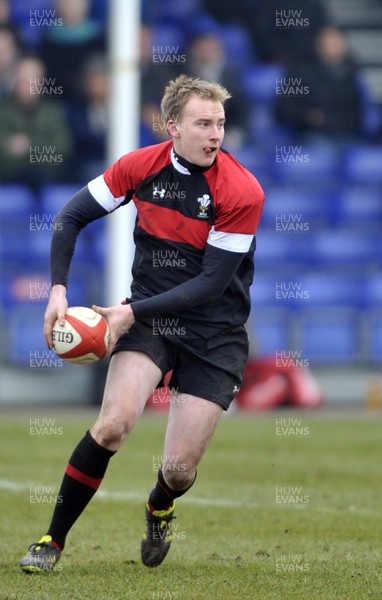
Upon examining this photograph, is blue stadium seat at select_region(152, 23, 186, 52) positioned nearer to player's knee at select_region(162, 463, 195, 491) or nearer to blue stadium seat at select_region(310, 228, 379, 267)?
blue stadium seat at select_region(310, 228, 379, 267)

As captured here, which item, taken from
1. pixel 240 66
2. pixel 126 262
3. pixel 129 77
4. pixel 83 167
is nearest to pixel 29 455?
pixel 126 262

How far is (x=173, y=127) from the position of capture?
5445 mm

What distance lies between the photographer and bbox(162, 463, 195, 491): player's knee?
17.9 feet

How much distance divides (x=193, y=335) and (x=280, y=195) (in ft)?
35.3

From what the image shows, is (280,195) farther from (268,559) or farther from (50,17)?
(268,559)

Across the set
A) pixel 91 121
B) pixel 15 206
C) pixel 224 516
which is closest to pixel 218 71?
pixel 91 121

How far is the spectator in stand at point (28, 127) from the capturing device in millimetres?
14766

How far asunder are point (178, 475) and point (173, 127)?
1583mm

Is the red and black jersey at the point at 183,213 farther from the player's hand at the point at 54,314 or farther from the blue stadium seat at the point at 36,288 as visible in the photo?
the blue stadium seat at the point at 36,288

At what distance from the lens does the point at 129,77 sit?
1354cm

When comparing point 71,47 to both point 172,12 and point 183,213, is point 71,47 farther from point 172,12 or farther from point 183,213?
point 183,213

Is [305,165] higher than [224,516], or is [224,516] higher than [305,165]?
[224,516]

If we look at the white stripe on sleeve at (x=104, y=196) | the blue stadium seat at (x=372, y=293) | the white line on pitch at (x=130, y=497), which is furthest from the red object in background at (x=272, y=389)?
the white stripe on sleeve at (x=104, y=196)

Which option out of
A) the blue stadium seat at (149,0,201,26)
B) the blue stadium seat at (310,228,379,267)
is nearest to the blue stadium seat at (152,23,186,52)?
the blue stadium seat at (149,0,201,26)
